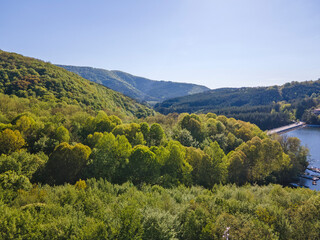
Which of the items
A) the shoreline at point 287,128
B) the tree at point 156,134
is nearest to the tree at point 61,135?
the tree at point 156,134

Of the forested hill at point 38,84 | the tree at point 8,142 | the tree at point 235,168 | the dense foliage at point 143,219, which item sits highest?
the forested hill at point 38,84

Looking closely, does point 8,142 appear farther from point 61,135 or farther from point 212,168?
point 212,168

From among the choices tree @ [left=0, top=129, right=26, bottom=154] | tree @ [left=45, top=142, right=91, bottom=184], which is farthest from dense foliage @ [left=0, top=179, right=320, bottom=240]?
tree @ [left=0, top=129, right=26, bottom=154]

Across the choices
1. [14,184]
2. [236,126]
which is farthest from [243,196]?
[236,126]

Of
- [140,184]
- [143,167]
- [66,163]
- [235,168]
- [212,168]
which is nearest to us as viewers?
[66,163]

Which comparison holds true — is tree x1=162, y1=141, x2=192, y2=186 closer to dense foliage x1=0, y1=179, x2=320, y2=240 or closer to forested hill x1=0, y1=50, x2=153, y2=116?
dense foliage x1=0, y1=179, x2=320, y2=240

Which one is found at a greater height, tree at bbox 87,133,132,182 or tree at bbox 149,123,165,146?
tree at bbox 149,123,165,146

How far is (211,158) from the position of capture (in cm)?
4784

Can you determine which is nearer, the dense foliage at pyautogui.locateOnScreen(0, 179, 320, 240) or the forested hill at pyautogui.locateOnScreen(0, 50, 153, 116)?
the dense foliage at pyautogui.locateOnScreen(0, 179, 320, 240)

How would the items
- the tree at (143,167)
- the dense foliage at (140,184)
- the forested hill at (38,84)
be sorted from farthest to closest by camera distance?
the forested hill at (38,84)
the tree at (143,167)
the dense foliage at (140,184)

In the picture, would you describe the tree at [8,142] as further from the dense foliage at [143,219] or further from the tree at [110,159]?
the dense foliage at [143,219]

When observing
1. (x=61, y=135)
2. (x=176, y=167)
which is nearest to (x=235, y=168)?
(x=176, y=167)

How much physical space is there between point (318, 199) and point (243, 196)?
9.05m

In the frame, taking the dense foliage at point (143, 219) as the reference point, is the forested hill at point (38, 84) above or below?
above
